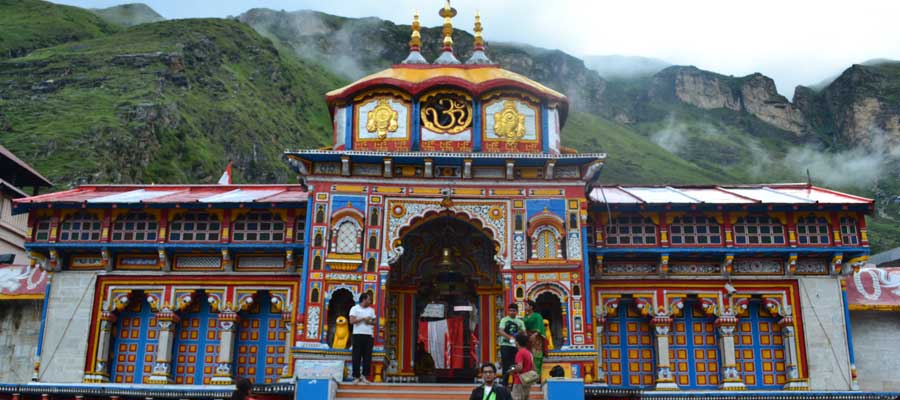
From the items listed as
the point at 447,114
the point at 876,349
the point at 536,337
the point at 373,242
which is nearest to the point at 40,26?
the point at 447,114

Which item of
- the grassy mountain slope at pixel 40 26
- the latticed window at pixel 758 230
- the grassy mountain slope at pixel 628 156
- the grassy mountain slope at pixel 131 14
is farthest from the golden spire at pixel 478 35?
the grassy mountain slope at pixel 131 14

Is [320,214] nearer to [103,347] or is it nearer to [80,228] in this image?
[103,347]

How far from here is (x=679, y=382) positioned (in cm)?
2322

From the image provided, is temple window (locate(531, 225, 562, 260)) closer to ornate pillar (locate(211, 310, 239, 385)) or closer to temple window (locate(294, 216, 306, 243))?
temple window (locate(294, 216, 306, 243))

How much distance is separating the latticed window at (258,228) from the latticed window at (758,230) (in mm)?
13221

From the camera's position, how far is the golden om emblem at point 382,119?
22.6 m

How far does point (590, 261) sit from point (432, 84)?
683cm

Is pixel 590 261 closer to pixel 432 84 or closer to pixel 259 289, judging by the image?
pixel 432 84

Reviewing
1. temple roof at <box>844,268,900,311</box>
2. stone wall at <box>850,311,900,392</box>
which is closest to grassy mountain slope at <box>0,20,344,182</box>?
temple roof at <box>844,268,900,311</box>

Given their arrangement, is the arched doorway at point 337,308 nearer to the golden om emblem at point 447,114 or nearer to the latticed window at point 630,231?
the golden om emblem at point 447,114

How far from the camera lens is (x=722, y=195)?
982 inches

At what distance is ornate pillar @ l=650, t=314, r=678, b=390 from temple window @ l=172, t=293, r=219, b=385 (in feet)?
41.2

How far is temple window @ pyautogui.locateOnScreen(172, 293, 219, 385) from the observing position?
2317 centimetres

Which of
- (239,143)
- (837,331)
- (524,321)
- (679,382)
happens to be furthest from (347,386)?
(239,143)
